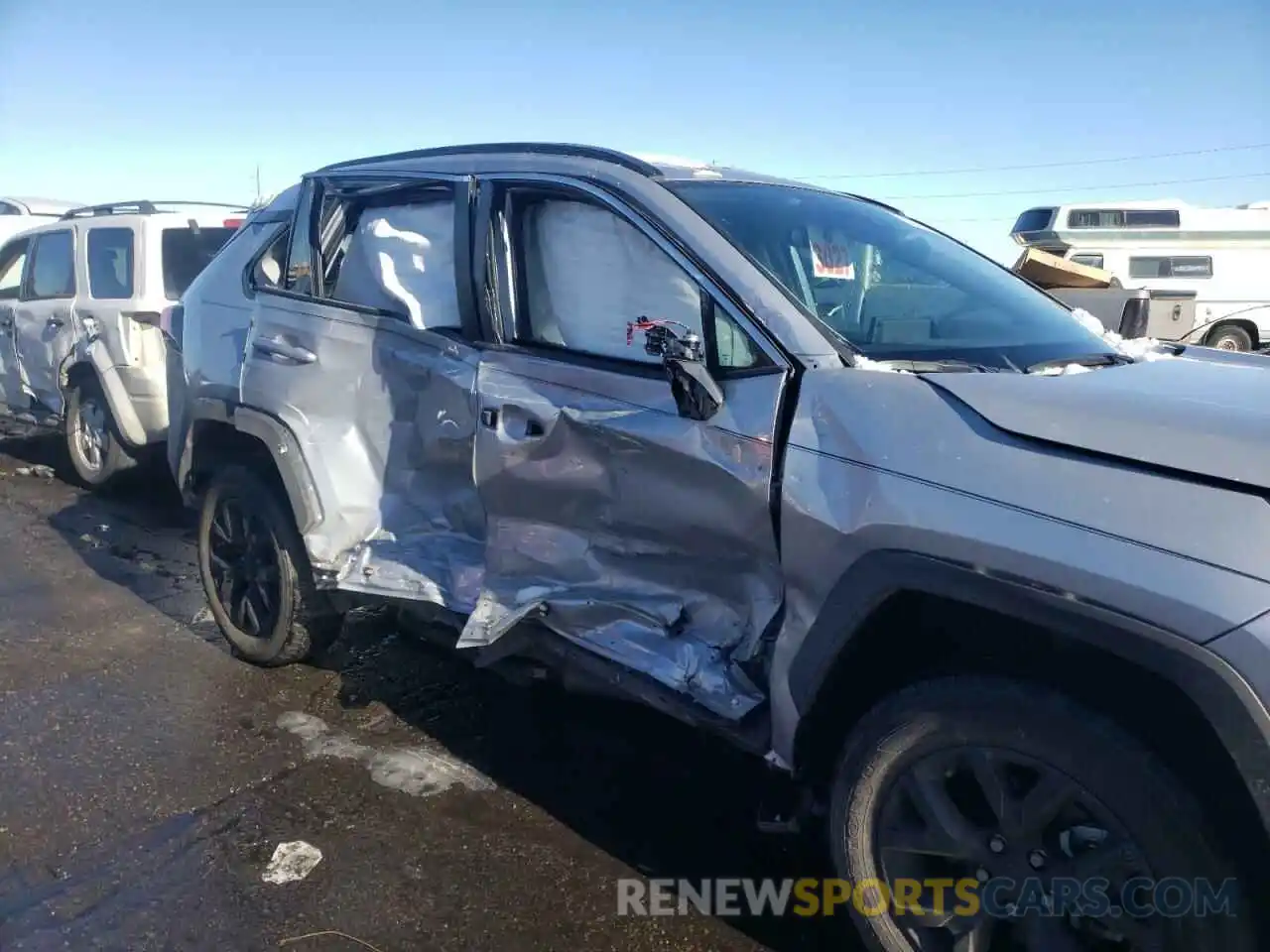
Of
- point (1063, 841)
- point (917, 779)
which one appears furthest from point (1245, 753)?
point (917, 779)

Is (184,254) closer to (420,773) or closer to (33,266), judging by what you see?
(33,266)

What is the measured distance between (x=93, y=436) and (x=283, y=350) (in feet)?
13.7

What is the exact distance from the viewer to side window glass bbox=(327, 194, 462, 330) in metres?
3.61

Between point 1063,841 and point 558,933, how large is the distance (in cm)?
134

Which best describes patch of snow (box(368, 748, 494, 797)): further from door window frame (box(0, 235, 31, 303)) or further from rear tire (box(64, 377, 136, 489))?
door window frame (box(0, 235, 31, 303))

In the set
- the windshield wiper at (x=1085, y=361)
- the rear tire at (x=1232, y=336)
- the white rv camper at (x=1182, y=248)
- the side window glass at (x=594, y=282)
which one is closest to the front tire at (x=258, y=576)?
the side window glass at (x=594, y=282)

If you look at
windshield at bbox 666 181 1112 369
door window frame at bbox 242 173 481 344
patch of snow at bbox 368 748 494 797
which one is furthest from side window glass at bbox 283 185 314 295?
patch of snow at bbox 368 748 494 797

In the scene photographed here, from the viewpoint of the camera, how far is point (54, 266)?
7.50m

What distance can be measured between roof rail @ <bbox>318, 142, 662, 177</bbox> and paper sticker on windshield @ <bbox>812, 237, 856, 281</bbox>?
55 cm

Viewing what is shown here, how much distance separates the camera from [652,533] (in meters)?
2.84

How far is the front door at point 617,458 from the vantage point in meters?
2.57

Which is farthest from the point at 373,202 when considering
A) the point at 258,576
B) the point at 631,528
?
the point at 631,528

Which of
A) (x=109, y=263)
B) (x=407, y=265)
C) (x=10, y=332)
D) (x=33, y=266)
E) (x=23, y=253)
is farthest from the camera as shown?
(x=23, y=253)

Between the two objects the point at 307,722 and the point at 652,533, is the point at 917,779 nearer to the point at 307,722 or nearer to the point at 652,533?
the point at 652,533
